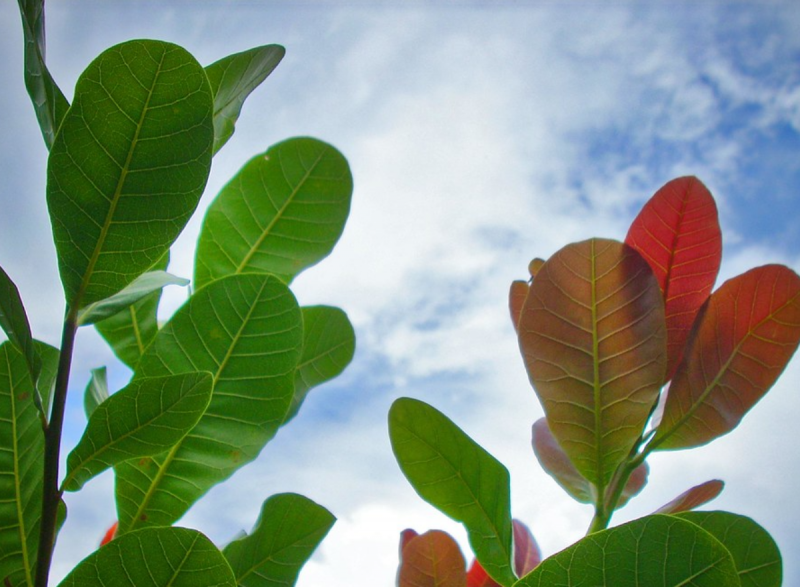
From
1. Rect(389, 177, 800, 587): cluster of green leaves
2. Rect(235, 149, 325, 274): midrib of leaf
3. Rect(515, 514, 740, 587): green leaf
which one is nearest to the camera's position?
Rect(515, 514, 740, 587): green leaf

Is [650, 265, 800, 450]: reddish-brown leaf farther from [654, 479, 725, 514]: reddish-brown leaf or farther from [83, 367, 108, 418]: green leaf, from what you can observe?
[83, 367, 108, 418]: green leaf

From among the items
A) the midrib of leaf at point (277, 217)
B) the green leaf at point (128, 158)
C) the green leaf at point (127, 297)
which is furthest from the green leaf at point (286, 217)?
the green leaf at point (128, 158)

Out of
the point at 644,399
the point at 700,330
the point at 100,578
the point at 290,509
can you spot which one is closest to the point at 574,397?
the point at 644,399

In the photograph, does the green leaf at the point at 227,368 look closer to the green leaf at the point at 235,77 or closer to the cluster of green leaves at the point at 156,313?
the cluster of green leaves at the point at 156,313

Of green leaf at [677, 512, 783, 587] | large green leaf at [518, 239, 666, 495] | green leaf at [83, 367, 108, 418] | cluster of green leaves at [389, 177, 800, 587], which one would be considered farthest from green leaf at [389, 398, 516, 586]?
green leaf at [83, 367, 108, 418]

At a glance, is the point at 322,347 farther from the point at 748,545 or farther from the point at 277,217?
the point at 748,545

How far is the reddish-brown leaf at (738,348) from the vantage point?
30.2 inches

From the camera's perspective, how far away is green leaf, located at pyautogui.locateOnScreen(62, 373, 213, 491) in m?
0.65

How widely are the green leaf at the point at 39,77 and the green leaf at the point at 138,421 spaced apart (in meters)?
0.28

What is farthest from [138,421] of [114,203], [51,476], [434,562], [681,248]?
[681,248]

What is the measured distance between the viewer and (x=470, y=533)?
74 cm

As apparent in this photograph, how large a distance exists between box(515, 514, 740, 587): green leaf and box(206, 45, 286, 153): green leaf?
1.98ft

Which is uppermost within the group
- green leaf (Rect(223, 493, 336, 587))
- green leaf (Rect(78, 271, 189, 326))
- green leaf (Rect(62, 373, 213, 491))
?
green leaf (Rect(78, 271, 189, 326))

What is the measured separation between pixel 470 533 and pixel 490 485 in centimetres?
6
